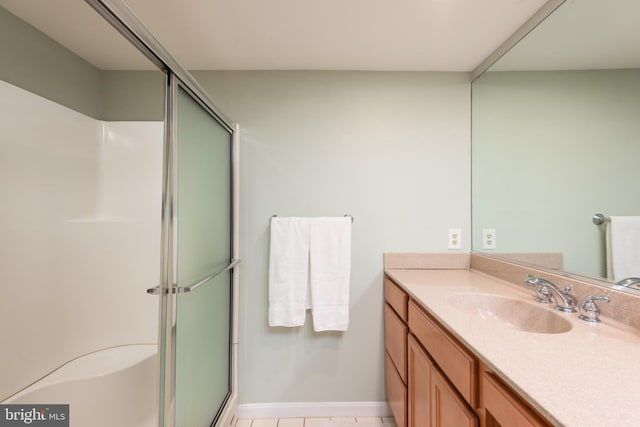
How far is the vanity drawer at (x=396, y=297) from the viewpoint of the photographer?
130 centimetres

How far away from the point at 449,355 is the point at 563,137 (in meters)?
1.07

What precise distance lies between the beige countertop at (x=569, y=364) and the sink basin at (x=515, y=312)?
0.04m

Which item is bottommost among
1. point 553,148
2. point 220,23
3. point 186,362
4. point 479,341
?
point 186,362

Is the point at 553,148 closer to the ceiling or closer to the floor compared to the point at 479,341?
closer to the ceiling

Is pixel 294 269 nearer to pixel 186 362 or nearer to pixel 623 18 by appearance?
pixel 186 362

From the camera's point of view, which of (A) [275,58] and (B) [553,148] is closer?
(B) [553,148]

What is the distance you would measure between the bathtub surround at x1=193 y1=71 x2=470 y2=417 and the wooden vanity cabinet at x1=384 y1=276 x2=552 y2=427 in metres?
0.23

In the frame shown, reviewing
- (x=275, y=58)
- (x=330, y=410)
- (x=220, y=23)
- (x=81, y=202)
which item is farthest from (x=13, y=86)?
(x=330, y=410)

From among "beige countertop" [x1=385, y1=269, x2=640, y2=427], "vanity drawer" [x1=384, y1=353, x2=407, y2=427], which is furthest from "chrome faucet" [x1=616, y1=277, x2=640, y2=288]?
"vanity drawer" [x1=384, y1=353, x2=407, y2=427]

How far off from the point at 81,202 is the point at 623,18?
2680 millimetres

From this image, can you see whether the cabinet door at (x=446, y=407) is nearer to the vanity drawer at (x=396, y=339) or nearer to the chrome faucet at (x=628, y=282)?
the vanity drawer at (x=396, y=339)

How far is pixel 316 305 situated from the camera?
1.57 metres

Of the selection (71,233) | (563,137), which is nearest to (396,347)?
(563,137)

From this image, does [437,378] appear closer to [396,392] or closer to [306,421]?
[396,392]
